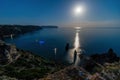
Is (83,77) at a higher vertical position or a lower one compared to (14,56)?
higher

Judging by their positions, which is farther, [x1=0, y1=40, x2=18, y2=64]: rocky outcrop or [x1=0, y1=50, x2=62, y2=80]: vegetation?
[x1=0, y1=40, x2=18, y2=64]: rocky outcrop

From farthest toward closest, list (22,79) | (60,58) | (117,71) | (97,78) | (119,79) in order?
(60,58) < (22,79) < (117,71) < (119,79) < (97,78)

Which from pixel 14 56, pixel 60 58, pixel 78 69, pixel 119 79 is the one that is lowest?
pixel 60 58

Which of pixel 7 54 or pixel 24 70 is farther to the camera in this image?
pixel 7 54

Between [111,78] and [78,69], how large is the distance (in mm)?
2928

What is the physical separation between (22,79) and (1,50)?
1289 inches

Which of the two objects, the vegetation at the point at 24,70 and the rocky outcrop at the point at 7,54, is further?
the rocky outcrop at the point at 7,54

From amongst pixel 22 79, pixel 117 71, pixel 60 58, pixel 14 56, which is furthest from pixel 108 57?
pixel 117 71

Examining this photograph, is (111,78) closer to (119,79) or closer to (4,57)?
(119,79)

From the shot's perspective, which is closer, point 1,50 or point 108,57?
point 1,50

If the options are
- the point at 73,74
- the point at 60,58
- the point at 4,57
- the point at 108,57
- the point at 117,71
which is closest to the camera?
the point at 73,74

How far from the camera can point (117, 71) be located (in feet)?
58.3

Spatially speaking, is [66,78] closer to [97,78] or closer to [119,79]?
[97,78]

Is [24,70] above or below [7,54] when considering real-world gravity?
below
